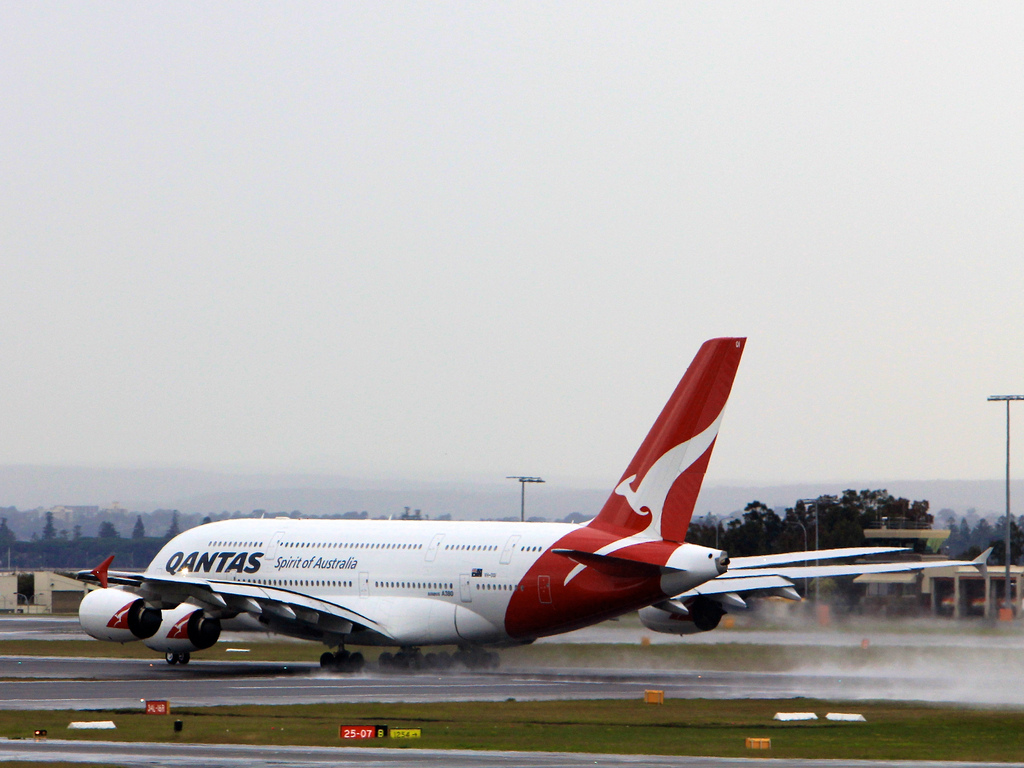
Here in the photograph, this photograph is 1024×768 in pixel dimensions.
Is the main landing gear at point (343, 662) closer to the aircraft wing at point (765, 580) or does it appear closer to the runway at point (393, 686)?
the runway at point (393, 686)

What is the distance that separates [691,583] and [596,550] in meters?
3.08

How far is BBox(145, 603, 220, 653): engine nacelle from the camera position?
5047 centimetres

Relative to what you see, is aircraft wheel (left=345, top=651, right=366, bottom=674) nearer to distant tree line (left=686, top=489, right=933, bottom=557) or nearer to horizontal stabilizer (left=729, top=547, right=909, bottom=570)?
horizontal stabilizer (left=729, top=547, right=909, bottom=570)

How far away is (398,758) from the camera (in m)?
25.7

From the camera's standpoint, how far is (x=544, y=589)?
4628cm

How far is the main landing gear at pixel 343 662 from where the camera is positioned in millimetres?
49188

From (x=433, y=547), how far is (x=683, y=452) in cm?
957

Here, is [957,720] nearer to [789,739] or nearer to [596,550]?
[789,739]

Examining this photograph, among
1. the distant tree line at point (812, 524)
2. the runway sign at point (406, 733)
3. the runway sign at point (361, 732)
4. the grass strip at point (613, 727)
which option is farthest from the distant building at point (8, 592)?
the runway sign at point (361, 732)

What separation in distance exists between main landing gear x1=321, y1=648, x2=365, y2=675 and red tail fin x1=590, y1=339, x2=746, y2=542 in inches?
396

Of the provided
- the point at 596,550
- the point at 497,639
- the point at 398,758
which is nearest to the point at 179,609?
the point at 497,639

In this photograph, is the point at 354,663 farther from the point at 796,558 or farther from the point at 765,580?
the point at 796,558

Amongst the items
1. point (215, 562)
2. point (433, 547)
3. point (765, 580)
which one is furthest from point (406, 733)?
point (215, 562)

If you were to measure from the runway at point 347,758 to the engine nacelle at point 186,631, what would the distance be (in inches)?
892
